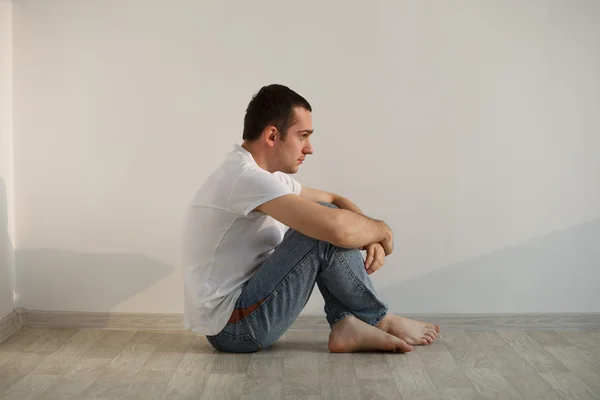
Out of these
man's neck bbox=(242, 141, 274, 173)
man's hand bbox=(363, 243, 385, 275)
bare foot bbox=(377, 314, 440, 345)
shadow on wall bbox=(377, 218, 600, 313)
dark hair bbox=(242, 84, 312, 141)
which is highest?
dark hair bbox=(242, 84, 312, 141)

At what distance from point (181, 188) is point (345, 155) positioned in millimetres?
687

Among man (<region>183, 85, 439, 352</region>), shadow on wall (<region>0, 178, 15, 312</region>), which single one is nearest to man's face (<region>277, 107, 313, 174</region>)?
man (<region>183, 85, 439, 352</region>)

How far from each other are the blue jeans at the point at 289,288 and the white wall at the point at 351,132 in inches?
21.2

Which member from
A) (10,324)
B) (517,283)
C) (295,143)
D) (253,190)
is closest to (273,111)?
(295,143)

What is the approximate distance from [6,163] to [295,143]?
127 cm

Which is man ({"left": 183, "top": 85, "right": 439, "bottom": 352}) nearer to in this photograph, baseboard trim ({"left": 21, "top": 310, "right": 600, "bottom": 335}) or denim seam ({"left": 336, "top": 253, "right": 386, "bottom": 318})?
denim seam ({"left": 336, "top": 253, "right": 386, "bottom": 318})

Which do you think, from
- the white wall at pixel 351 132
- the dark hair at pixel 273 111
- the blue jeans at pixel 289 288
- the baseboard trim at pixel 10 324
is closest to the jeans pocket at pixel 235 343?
the blue jeans at pixel 289 288

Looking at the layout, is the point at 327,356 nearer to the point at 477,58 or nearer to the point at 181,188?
the point at 181,188

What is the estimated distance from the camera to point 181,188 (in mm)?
3336

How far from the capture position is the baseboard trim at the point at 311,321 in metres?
3.34

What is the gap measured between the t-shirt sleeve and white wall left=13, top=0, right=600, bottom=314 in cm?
65

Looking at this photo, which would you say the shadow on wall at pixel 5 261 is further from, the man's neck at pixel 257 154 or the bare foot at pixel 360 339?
the bare foot at pixel 360 339

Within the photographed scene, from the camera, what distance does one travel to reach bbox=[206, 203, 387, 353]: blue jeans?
275 cm

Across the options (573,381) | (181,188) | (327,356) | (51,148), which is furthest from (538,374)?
(51,148)
